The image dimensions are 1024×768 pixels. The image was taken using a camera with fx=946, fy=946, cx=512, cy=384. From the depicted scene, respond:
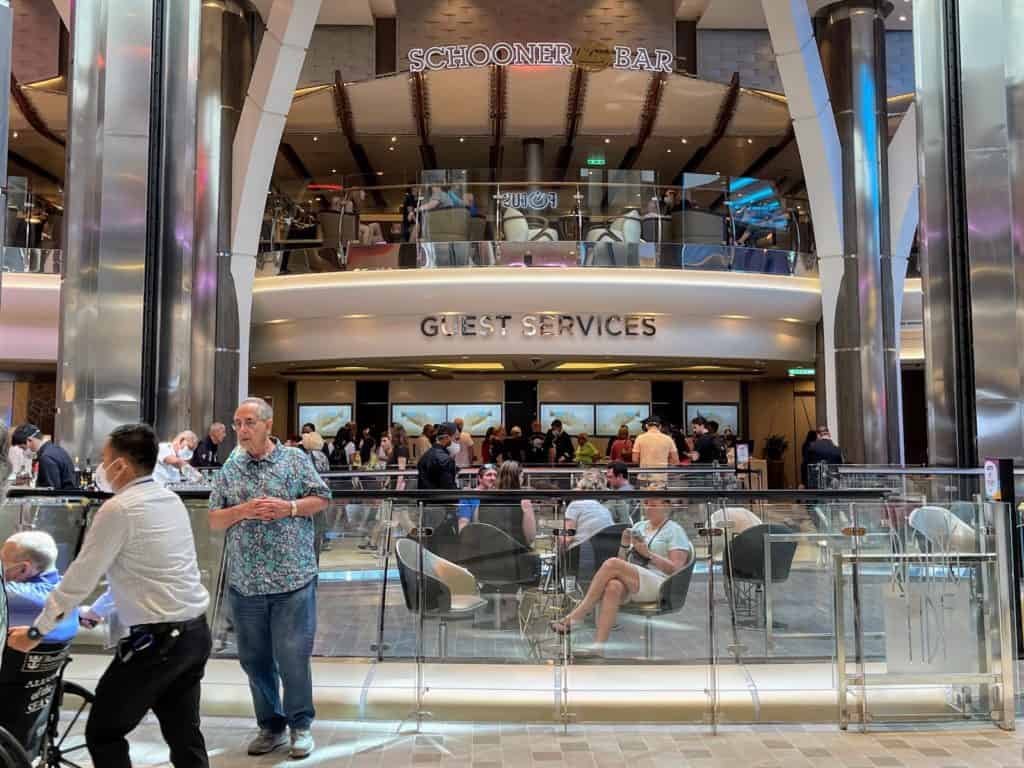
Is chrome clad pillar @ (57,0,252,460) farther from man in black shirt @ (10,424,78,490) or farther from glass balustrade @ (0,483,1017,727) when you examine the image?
glass balustrade @ (0,483,1017,727)

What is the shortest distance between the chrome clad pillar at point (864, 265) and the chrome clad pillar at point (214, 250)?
1028cm

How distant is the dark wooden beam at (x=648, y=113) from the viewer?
60.2 feet

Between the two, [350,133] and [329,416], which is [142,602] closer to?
[350,133]

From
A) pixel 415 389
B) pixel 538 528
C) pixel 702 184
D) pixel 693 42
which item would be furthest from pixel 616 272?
pixel 538 528

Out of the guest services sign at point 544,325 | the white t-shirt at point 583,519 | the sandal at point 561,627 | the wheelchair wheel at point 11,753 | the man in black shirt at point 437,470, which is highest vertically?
the guest services sign at point 544,325

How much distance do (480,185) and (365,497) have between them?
39.0 feet

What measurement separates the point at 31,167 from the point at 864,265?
20.5 m

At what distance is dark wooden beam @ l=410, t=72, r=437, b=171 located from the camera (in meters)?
18.3

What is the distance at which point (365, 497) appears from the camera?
527 cm

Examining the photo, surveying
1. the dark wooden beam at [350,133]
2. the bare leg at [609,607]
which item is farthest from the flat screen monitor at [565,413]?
the bare leg at [609,607]

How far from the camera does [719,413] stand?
2356 centimetres

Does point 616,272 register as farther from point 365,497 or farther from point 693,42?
point 365,497

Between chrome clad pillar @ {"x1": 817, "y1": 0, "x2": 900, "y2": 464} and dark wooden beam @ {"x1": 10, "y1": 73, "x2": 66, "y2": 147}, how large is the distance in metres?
15.2

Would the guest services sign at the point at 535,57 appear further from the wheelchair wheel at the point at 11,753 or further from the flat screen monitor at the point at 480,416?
the wheelchair wheel at the point at 11,753
